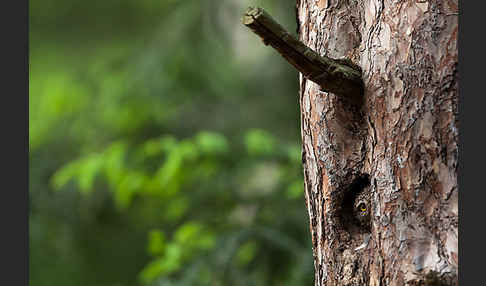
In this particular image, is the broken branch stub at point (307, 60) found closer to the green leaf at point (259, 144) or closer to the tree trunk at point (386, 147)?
the tree trunk at point (386, 147)

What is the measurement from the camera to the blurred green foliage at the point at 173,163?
3656mm

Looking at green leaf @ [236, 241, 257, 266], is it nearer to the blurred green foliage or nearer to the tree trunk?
the blurred green foliage

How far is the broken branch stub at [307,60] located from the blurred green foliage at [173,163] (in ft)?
6.30

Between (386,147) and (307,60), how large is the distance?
318mm

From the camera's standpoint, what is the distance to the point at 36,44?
18.0 ft

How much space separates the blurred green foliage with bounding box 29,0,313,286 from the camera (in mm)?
3656

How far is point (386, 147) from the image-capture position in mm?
1584

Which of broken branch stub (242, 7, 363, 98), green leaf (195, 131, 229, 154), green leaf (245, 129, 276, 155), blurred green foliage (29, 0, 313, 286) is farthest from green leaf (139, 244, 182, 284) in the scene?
broken branch stub (242, 7, 363, 98)

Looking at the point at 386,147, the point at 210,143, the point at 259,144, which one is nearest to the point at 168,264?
the point at 210,143

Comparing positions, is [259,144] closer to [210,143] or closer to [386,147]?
[210,143]

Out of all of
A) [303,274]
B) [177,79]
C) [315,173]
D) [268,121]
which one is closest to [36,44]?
[177,79]

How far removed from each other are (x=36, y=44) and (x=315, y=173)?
14.4 feet

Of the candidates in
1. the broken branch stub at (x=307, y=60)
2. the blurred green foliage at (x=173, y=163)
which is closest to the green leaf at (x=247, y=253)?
the blurred green foliage at (x=173, y=163)

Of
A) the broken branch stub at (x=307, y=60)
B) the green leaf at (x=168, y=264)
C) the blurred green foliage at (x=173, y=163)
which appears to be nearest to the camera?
the broken branch stub at (x=307, y=60)
